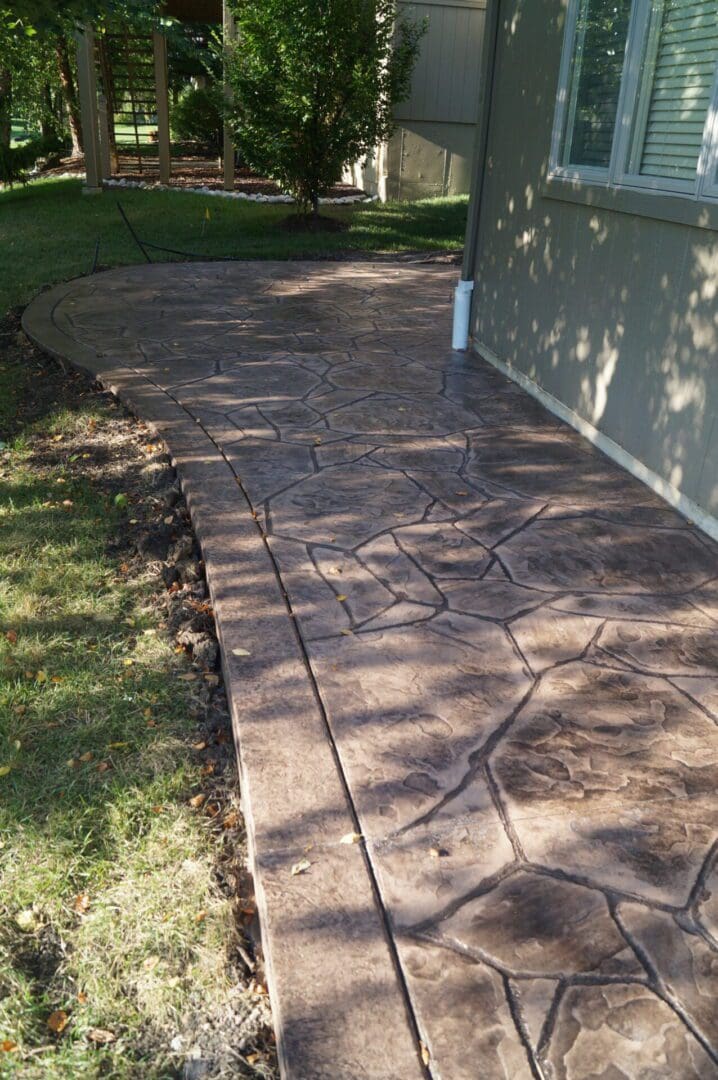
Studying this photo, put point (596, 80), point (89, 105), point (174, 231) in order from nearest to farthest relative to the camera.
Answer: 1. point (596, 80)
2. point (174, 231)
3. point (89, 105)

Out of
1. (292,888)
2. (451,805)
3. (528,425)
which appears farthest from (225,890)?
(528,425)

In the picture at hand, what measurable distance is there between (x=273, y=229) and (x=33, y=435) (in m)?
8.43

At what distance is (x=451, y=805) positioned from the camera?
243cm

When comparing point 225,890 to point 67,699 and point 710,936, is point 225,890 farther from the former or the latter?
point 710,936

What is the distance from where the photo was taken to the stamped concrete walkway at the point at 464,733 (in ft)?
6.19

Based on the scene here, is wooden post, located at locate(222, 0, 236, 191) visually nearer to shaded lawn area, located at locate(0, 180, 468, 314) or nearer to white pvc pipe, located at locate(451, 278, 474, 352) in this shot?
shaded lawn area, located at locate(0, 180, 468, 314)

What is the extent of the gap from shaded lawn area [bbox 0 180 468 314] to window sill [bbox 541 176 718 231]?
5.57m

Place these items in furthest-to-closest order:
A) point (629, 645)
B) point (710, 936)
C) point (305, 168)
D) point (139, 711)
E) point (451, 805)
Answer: point (305, 168) < point (629, 645) < point (139, 711) < point (451, 805) < point (710, 936)

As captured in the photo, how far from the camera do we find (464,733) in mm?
2721

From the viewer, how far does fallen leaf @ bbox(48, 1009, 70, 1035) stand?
→ 190 centimetres

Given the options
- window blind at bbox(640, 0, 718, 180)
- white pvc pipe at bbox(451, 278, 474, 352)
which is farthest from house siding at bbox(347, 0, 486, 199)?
window blind at bbox(640, 0, 718, 180)

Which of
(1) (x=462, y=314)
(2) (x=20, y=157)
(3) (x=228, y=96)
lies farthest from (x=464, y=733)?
(2) (x=20, y=157)

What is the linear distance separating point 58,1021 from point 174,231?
11937 millimetres

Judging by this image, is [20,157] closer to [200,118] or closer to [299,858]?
[200,118]
